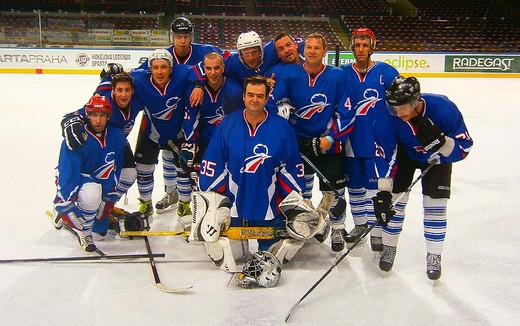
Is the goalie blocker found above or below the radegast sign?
below

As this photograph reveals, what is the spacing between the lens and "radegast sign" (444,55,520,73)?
38.4 feet

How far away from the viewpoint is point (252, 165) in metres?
2.61

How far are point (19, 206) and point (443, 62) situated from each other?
10.1 m

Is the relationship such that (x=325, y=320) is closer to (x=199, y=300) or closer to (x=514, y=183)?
(x=199, y=300)

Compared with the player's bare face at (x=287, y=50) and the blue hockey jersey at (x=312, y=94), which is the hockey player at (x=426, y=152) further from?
the player's bare face at (x=287, y=50)

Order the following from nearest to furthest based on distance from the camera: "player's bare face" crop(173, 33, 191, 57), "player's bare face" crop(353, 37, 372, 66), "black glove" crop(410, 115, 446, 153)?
"black glove" crop(410, 115, 446, 153) → "player's bare face" crop(353, 37, 372, 66) → "player's bare face" crop(173, 33, 191, 57)

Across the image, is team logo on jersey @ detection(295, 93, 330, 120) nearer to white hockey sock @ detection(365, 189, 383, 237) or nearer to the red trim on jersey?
white hockey sock @ detection(365, 189, 383, 237)

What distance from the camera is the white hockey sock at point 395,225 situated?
2695mm

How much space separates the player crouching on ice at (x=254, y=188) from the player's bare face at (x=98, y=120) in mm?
640

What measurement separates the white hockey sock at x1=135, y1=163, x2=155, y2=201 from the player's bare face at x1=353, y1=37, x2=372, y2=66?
1505mm

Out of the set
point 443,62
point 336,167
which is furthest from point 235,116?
point 443,62

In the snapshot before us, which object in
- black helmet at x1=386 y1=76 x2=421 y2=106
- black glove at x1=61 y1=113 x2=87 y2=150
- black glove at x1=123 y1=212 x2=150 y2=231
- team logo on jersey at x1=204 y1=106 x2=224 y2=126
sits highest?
black helmet at x1=386 y1=76 x2=421 y2=106

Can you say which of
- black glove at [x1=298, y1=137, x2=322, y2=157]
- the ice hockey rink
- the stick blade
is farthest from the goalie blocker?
black glove at [x1=298, y1=137, x2=322, y2=157]

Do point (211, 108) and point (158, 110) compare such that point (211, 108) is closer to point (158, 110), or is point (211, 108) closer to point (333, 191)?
point (158, 110)
